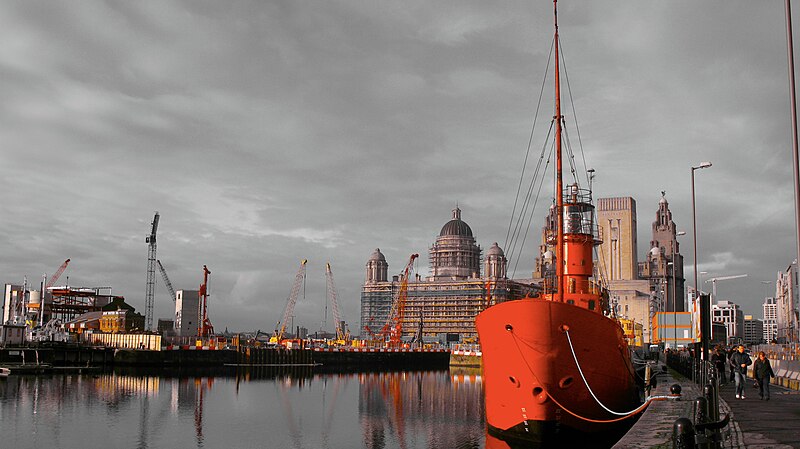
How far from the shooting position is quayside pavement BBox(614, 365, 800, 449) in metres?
21.0

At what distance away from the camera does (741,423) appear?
82.6ft

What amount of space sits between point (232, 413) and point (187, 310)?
397 ft

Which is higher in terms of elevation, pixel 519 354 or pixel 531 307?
pixel 531 307

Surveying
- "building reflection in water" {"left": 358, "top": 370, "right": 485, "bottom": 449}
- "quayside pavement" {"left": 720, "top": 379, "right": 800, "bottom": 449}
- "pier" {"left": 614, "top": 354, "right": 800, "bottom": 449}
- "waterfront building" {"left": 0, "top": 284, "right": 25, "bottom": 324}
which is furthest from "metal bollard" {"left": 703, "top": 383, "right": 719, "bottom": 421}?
"waterfront building" {"left": 0, "top": 284, "right": 25, "bottom": 324}

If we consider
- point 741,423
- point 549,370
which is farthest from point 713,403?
point 549,370

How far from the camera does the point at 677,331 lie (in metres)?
86.0

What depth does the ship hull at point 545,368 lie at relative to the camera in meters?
28.1

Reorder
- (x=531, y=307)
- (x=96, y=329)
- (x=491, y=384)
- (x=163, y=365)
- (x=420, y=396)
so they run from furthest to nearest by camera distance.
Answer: (x=96, y=329) → (x=163, y=365) → (x=420, y=396) → (x=491, y=384) → (x=531, y=307)

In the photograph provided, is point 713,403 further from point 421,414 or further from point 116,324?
point 116,324

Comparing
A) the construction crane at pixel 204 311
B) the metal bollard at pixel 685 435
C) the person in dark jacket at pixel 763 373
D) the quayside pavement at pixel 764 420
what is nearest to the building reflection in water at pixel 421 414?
the quayside pavement at pixel 764 420

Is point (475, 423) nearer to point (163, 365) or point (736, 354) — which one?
point (736, 354)

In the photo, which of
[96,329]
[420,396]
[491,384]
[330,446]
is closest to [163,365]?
[96,329]

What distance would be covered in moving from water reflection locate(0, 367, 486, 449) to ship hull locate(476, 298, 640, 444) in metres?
6.88

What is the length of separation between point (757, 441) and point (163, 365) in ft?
313
